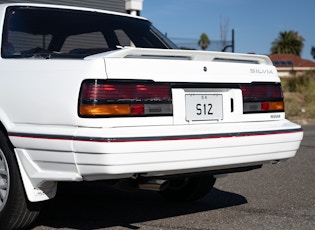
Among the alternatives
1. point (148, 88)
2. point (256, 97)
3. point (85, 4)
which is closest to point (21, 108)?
point (148, 88)

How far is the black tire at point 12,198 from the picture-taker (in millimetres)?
4078

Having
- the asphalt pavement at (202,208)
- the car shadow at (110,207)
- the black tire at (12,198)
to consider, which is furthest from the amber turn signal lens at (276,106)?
the black tire at (12,198)

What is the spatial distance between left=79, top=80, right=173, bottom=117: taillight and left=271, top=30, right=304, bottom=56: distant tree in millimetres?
78123

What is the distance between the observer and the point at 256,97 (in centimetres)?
460

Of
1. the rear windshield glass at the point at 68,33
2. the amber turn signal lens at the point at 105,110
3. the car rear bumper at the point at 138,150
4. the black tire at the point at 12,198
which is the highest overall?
the rear windshield glass at the point at 68,33

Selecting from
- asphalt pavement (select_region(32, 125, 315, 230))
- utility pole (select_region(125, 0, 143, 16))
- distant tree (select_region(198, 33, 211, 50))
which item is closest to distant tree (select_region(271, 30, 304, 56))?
distant tree (select_region(198, 33, 211, 50))

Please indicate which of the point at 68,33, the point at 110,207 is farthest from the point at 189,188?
the point at 68,33

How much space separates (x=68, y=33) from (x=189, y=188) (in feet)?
5.60

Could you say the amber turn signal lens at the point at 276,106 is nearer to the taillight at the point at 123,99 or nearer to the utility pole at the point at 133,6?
the taillight at the point at 123,99

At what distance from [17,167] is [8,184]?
14cm

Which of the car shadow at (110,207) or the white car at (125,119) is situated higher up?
the white car at (125,119)

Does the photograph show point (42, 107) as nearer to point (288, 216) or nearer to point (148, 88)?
point (148, 88)

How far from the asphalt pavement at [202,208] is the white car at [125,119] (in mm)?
486

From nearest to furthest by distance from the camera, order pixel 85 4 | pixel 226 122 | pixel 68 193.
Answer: pixel 226 122, pixel 68 193, pixel 85 4
